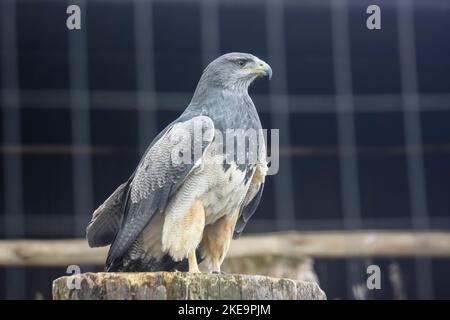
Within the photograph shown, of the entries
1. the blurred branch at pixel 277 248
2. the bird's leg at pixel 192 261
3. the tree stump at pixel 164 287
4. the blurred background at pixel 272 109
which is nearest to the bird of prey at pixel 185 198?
the bird's leg at pixel 192 261

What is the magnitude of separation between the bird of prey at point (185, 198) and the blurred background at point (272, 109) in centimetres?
158

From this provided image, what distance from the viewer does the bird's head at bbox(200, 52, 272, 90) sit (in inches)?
152

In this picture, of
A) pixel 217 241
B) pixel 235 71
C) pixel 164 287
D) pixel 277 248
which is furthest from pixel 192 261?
pixel 277 248

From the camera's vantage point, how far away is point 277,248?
15.1 ft

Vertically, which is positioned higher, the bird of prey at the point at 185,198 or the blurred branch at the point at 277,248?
the bird of prey at the point at 185,198

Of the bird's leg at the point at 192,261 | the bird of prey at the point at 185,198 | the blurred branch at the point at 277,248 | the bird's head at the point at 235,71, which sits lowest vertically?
the blurred branch at the point at 277,248

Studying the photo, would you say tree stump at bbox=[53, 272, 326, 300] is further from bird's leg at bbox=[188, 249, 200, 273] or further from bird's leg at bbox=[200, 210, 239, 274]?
bird's leg at bbox=[200, 210, 239, 274]

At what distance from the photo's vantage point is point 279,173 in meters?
5.50

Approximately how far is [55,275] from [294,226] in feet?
3.97

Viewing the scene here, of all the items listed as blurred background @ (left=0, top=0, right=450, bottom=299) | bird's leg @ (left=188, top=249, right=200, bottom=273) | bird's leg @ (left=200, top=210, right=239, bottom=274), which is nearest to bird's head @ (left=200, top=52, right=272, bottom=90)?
bird's leg @ (left=200, top=210, right=239, bottom=274)

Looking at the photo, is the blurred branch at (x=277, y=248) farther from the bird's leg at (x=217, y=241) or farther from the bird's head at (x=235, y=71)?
the bird's head at (x=235, y=71)

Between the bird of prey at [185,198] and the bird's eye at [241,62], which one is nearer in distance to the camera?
the bird of prey at [185,198]

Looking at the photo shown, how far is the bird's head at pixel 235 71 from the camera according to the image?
3.85 metres

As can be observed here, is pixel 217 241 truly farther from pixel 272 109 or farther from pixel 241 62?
pixel 272 109
